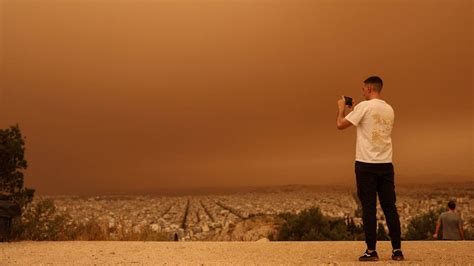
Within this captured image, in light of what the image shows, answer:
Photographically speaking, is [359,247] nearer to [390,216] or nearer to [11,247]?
[390,216]

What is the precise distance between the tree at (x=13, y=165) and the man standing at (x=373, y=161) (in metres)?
8.53

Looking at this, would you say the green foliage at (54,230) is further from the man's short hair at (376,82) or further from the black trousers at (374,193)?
the man's short hair at (376,82)

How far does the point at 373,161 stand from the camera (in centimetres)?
859

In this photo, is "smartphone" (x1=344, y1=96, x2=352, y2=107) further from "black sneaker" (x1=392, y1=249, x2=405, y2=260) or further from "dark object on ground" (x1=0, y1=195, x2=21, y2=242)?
"dark object on ground" (x1=0, y1=195, x2=21, y2=242)

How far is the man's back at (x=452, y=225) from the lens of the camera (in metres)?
14.9

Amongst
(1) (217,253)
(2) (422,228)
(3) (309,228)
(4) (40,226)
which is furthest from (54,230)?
(2) (422,228)

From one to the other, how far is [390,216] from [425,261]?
745 mm

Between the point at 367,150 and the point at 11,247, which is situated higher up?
the point at 367,150

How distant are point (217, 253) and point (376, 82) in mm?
3607

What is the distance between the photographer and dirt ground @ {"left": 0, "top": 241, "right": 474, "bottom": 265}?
9.12m

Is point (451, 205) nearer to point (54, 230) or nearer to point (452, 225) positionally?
point (452, 225)

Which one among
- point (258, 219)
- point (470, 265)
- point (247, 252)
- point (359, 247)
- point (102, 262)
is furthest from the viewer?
point (258, 219)

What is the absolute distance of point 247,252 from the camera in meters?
10.3

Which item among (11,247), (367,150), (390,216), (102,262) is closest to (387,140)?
(367,150)
